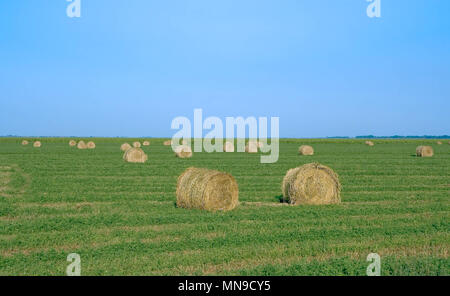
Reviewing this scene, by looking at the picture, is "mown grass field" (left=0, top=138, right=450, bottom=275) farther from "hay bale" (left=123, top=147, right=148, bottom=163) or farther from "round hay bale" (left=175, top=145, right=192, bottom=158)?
"round hay bale" (left=175, top=145, right=192, bottom=158)

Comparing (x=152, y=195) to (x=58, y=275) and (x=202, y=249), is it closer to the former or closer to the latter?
(x=202, y=249)

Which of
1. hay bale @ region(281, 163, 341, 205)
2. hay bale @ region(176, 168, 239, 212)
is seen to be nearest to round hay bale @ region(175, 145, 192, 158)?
hay bale @ region(281, 163, 341, 205)

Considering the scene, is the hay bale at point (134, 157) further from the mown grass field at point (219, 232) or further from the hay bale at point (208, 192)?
the hay bale at point (208, 192)

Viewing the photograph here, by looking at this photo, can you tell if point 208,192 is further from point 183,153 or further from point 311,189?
point 183,153

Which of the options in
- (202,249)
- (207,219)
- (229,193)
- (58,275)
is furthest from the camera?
(229,193)

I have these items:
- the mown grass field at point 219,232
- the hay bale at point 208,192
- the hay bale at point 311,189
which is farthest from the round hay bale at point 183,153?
the hay bale at point 208,192

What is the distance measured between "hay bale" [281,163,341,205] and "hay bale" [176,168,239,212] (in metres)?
1.97

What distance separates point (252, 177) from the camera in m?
22.7

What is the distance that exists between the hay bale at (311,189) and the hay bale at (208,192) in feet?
6.46

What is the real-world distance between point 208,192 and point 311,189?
3515 millimetres

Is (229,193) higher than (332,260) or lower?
higher

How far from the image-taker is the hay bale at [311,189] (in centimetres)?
1530
